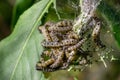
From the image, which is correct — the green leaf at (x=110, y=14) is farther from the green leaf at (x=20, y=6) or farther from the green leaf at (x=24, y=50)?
the green leaf at (x=20, y=6)

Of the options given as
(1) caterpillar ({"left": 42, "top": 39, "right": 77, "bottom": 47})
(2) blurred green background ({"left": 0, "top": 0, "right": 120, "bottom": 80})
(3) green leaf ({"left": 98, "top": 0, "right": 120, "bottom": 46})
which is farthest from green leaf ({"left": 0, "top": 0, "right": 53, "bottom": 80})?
(3) green leaf ({"left": 98, "top": 0, "right": 120, "bottom": 46})

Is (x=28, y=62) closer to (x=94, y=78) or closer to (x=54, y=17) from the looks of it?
(x=54, y=17)

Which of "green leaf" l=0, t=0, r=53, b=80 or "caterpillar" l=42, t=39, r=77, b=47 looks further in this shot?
"green leaf" l=0, t=0, r=53, b=80

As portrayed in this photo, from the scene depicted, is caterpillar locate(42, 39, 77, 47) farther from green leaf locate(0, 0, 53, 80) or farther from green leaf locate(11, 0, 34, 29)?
green leaf locate(11, 0, 34, 29)

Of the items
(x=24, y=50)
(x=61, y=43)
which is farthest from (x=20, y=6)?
(x=61, y=43)

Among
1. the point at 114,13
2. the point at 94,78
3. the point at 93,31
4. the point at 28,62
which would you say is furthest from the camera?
the point at 94,78

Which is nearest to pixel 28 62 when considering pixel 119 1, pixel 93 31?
pixel 93 31
